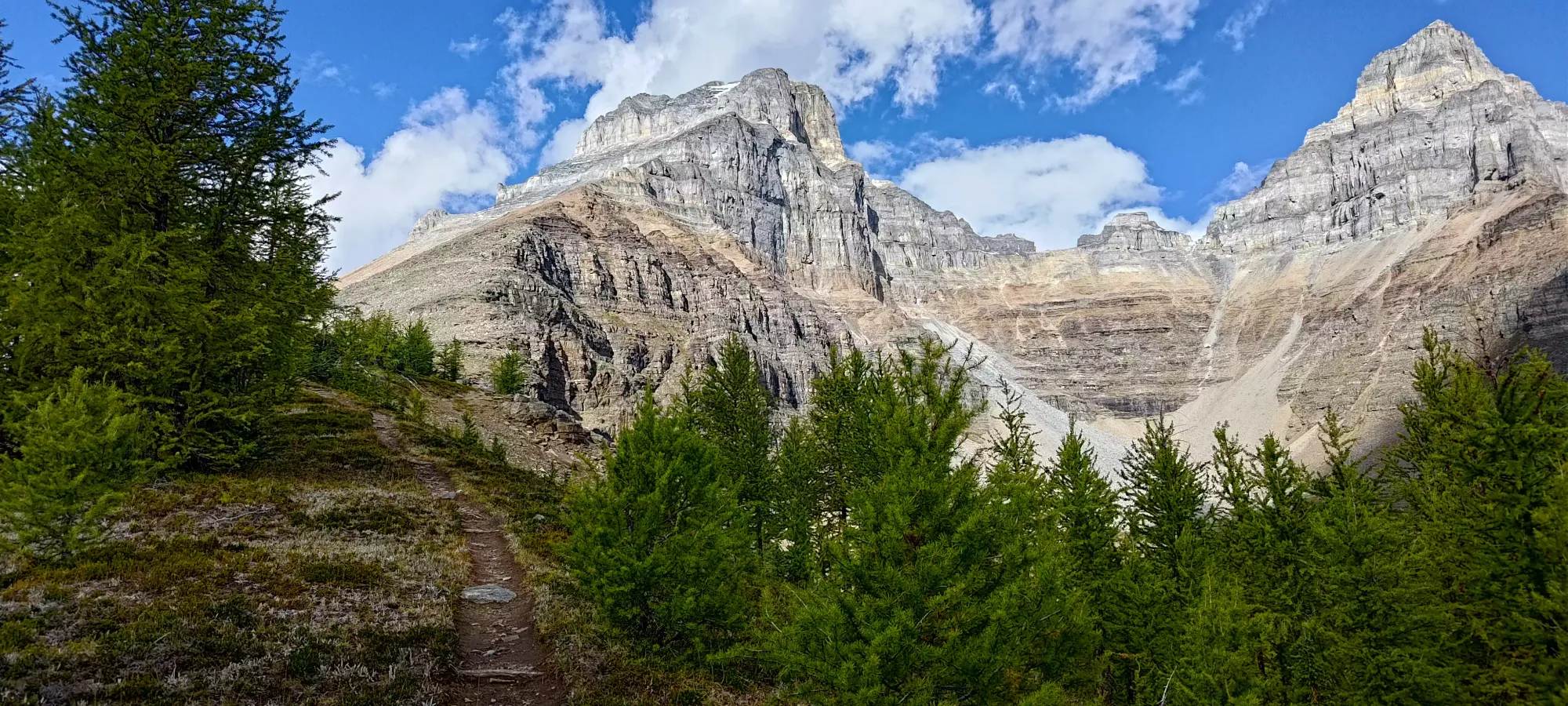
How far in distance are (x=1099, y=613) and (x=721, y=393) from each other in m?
17.2

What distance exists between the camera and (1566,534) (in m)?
12.6

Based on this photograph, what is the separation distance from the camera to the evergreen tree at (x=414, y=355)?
6644 centimetres

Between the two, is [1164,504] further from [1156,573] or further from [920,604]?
[920,604]

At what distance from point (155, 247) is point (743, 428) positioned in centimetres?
1992

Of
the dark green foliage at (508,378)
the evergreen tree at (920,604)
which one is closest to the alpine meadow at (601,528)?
the evergreen tree at (920,604)

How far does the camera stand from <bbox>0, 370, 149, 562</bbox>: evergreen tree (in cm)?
1205

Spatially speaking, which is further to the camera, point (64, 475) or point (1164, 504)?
point (1164, 504)

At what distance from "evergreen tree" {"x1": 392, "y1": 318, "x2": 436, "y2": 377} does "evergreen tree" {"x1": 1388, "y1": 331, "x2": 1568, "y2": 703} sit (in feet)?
230

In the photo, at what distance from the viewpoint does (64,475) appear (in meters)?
12.2

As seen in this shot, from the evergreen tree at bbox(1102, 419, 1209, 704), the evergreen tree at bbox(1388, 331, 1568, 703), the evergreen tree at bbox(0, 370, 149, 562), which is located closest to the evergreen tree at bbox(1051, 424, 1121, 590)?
the evergreen tree at bbox(1102, 419, 1209, 704)

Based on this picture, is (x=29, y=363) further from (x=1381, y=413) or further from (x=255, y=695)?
(x=1381, y=413)

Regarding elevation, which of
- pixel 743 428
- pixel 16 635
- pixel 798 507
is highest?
pixel 743 428

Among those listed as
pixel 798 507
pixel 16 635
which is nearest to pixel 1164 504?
pixel 798 507

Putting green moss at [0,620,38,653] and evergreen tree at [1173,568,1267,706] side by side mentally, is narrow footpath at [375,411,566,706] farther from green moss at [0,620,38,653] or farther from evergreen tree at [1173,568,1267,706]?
evergreen tree at [1173,568,1267,706]
